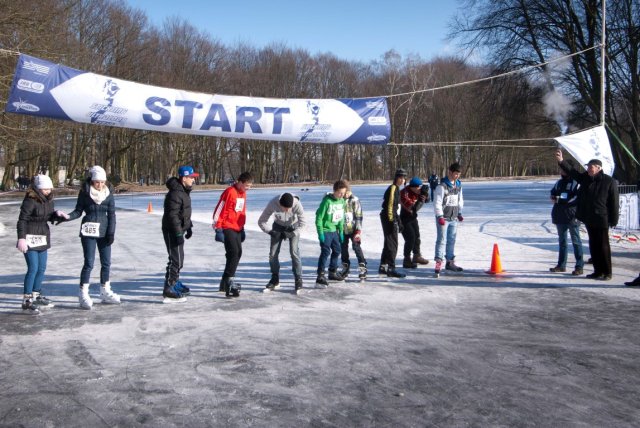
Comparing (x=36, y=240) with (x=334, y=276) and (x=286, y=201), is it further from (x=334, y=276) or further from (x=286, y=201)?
(x=334, y=276)

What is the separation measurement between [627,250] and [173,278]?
32.6ft

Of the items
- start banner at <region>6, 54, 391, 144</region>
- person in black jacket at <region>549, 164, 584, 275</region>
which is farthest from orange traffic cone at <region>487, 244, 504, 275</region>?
start banner at <region>6, 54, 391, 144</region>

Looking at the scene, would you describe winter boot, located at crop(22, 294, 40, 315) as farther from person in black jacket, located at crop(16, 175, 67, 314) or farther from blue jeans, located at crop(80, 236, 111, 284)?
blue jeans, located at crop(80, 236, 111, 284)

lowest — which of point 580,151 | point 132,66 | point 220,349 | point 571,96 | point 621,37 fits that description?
point 220,349

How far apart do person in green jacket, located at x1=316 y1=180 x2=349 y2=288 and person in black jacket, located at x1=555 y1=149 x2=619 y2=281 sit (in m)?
3.83

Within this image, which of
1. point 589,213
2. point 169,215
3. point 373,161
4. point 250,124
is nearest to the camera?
point 169,215

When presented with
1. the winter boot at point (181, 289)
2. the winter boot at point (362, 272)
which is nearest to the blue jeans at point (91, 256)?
the winter boot at point (181, 289)

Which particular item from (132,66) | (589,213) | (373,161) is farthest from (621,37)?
(373,161)

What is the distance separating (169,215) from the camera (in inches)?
283

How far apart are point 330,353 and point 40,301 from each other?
3.98 m

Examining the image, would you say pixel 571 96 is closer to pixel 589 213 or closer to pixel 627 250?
pixel 627 250

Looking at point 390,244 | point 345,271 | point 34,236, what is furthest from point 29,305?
point 390,244

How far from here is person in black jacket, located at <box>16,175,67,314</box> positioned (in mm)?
6633

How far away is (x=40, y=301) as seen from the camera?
681 centimetres
